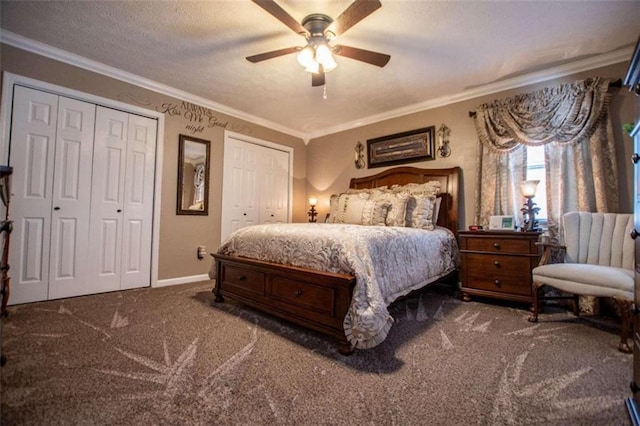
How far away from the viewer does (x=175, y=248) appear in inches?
138

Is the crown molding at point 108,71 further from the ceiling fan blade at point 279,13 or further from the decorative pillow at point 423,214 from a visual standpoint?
the decorative pillow at point 423,214

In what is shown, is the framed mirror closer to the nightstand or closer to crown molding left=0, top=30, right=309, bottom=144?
crown molding left=0, top=30, right=309, bottom=144

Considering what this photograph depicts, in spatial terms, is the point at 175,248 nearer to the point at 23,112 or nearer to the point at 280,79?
the point at 23,112

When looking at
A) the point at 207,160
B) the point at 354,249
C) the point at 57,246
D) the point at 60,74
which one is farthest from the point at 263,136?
the point at 354,249

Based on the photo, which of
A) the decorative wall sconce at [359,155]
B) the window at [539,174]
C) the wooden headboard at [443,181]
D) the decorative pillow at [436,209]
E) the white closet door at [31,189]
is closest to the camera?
the white closet door at [31,189]

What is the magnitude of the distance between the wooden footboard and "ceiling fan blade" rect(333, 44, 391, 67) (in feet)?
5.67

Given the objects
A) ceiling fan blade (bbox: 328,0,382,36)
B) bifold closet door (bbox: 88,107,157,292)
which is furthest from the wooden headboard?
bifold closet door (bbox: 88,107,157,292)

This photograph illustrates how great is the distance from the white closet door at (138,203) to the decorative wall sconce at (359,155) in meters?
2.83

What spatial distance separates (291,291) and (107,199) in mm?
2412

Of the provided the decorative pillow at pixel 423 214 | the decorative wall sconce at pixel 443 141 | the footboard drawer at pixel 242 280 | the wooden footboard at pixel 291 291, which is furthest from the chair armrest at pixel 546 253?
the footboard drawer at pixel 242 280

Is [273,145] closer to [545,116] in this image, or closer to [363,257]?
[363,257]

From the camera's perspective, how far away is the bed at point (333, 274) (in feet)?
5.48

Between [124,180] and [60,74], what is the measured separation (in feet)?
3.71

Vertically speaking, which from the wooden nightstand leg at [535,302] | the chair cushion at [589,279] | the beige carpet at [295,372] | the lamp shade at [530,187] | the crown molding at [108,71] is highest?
the crown molding at [108,71]
